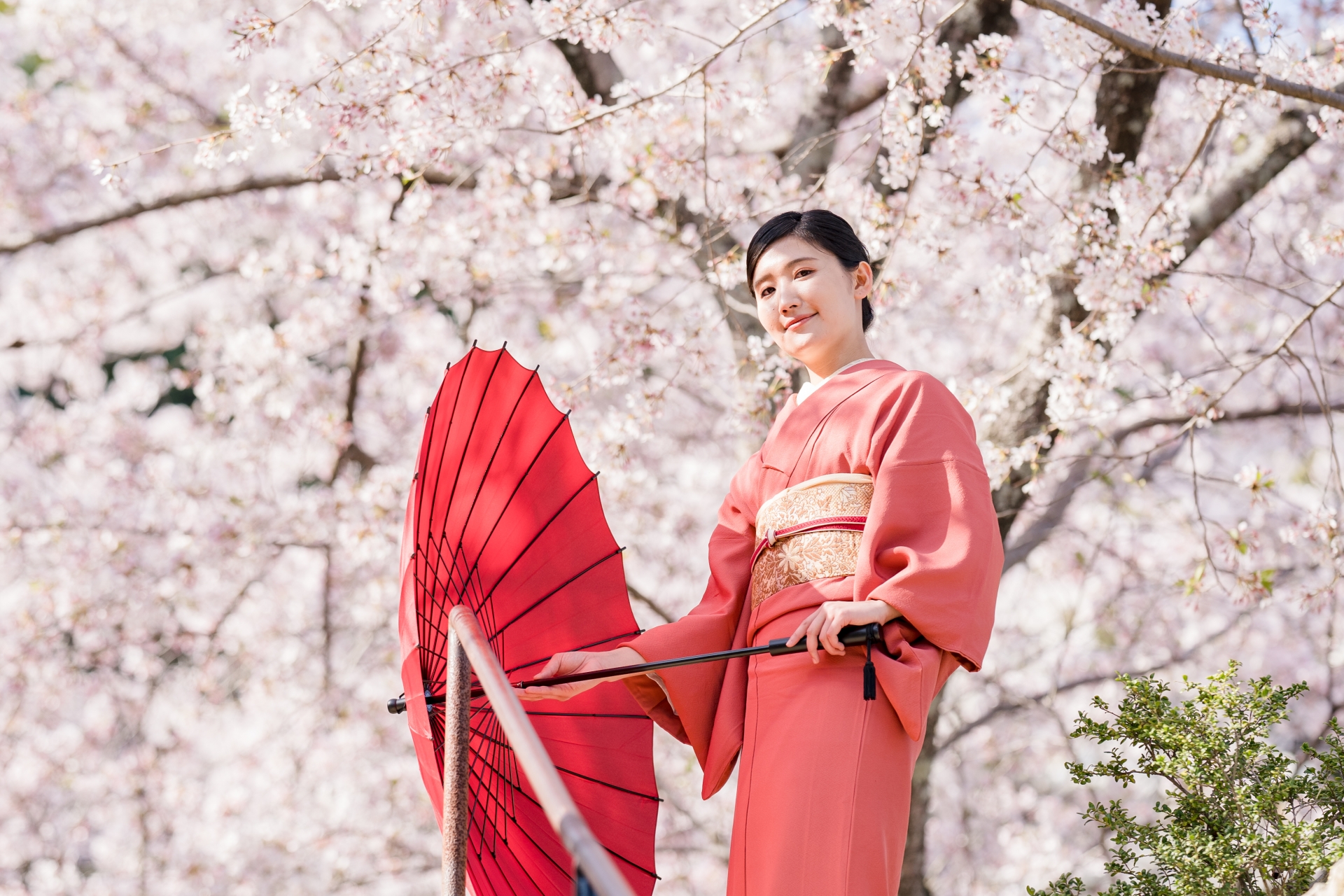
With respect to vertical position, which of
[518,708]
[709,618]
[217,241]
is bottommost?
[518,708]

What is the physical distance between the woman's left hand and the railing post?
0.59m

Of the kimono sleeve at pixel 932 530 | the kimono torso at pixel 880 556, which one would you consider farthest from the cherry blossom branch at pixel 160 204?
the kimono sleeve at pixel 932 530

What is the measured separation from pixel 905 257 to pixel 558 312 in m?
2.66

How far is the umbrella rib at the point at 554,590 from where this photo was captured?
2.47 m

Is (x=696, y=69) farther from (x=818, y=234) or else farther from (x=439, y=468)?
(x=439, y=468)

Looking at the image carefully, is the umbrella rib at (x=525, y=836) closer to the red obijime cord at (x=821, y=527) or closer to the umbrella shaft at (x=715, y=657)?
the umbrella shaft at (x=715, y=657)

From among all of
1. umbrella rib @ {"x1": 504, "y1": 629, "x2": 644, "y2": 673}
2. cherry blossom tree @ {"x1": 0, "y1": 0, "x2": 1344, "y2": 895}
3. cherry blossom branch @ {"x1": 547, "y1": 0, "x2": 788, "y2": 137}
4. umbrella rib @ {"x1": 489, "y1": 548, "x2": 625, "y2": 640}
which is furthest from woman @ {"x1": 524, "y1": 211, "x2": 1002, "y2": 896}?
cherry blossom tree @ {"x1": 0, "y1": 0, "x2": 1344, "y2": 895}

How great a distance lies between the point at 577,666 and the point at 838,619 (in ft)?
1.73

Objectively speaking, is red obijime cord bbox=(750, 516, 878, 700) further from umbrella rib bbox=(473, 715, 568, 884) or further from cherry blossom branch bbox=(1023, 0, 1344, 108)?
cherry blossom branch bbox=(1023, 0, 1344, 108)

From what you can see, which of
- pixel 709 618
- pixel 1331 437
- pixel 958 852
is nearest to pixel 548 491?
pixel 709 618

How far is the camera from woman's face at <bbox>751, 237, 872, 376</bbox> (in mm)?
2539

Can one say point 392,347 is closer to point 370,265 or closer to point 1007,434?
point 370,265

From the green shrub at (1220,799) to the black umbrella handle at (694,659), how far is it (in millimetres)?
681

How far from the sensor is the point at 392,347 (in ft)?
24.6
